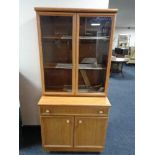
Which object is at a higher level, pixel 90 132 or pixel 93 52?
pixel 93 52

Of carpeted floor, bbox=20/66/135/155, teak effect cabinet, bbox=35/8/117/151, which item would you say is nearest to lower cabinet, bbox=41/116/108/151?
teak effect cabinet, bbox=35/8/117/151

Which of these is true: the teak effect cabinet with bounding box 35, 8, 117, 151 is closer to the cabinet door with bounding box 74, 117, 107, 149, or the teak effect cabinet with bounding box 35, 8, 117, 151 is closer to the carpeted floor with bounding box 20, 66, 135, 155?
the cabinet door with bounding box 74, 117, 107, 149

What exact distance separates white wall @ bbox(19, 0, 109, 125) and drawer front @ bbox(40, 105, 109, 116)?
0.61 m

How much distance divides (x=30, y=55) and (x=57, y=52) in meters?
0.42

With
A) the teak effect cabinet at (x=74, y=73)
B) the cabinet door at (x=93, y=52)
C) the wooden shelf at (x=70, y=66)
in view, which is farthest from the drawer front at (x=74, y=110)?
the wooden shelf at (x=70, y=66)

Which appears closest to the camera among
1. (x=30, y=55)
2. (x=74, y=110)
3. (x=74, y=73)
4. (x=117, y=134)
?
(x=74, y=110)

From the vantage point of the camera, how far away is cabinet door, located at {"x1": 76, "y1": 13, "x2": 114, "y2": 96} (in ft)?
6.48

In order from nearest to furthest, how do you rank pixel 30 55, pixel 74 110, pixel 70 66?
pixel 74 110 → pixel 70 66 → pixel 30 55

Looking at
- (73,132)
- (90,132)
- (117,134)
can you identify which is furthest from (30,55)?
(117,134)

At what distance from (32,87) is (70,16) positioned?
4.07 ft

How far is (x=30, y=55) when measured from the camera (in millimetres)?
2322

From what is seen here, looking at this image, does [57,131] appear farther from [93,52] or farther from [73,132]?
[93,52]

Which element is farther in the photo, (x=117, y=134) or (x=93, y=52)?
(x=117, y=134)
